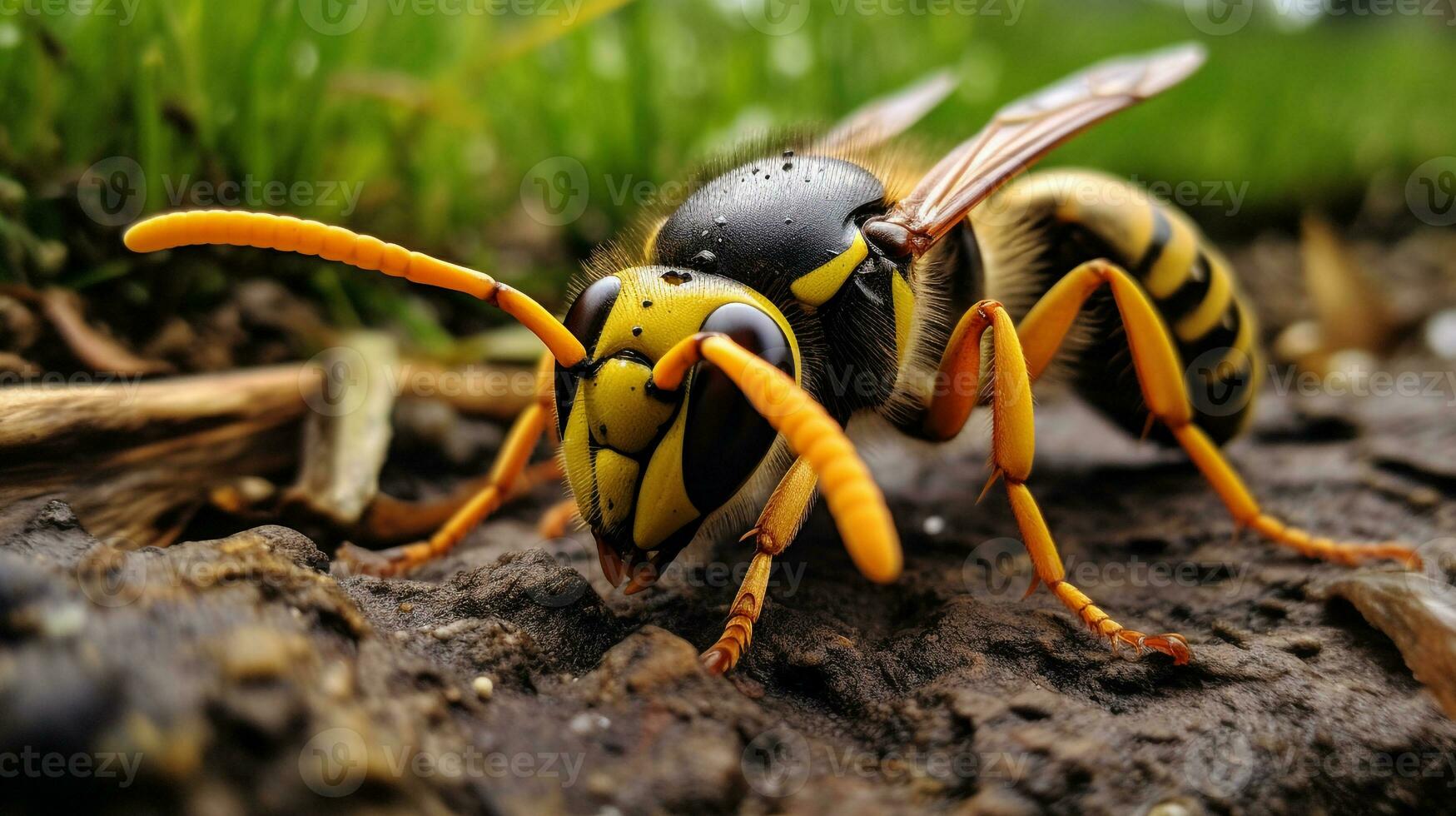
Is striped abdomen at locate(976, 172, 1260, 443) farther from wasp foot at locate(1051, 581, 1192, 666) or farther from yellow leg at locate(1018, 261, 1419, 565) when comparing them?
wasp foot at locate(1051, 581, 1192, 666)

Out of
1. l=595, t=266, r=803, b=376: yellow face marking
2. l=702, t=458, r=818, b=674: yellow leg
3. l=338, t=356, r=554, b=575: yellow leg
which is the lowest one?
l=338, t=356, r=554, b=575: yellow leg

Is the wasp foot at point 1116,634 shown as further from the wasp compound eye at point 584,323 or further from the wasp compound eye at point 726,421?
the wasp compound eye at point 584,323

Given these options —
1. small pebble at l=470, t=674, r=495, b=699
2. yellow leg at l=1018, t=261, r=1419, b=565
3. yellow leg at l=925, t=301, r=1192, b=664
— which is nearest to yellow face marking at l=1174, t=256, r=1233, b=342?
yellow leg at l=1018, t=261, r=1419, b=565

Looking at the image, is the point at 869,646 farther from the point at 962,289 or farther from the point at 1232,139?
the point at 1232,139

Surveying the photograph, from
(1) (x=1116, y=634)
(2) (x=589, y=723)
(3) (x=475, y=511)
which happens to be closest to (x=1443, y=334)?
(1) (x=1116, y=634)

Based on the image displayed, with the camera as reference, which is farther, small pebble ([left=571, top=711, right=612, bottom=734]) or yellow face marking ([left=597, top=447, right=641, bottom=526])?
yellow face marking ([left=597, top=447, right=641, bottom=526])

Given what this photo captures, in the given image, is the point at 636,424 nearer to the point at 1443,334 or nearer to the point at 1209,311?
the point at 1209,311

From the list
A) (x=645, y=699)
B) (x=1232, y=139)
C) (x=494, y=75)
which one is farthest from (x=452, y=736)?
(x=1232, y=139)
